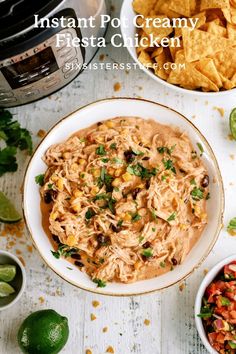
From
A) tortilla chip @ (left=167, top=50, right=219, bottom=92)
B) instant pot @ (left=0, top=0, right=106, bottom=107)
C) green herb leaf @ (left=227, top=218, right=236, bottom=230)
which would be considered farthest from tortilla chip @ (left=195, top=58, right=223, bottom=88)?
green herb leaf @ (left=227, top=218, right=236, bottom=230)

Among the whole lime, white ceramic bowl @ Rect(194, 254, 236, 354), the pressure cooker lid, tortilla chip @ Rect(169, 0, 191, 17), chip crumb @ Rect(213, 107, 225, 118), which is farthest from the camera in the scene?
chip crumb @ Rect(213, 107, 225, 118)

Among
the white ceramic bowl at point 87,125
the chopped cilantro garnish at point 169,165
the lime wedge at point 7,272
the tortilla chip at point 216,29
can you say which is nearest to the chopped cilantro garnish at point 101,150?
the white ceramic bowl at point 87,125

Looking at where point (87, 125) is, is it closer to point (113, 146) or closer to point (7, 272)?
point (113, 146)

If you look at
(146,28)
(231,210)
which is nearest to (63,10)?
(146,28)

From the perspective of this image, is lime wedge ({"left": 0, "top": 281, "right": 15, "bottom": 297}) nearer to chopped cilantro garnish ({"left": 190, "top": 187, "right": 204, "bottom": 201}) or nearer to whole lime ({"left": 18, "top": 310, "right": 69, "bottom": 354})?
whole lime ({"left": 18, "top": 310, "right": 69, "bottom": 354})

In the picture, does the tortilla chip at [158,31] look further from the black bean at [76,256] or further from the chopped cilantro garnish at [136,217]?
the black bean at [76,256]
